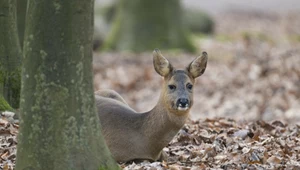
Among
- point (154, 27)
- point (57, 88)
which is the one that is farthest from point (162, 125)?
point (154, 27)

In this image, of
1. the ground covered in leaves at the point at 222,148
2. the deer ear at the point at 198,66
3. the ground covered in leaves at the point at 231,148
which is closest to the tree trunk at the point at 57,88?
the ground covered in leaves at the point at 222,148

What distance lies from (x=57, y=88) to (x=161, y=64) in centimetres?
172

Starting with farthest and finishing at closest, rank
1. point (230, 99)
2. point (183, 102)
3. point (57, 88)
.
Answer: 1. point (230, 99)
2. point (183, 102)
3. point (57, 88)

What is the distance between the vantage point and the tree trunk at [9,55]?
8070mm

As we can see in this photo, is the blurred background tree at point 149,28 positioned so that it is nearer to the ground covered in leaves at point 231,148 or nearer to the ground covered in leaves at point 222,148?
the ground covered in leaves at point 231,148

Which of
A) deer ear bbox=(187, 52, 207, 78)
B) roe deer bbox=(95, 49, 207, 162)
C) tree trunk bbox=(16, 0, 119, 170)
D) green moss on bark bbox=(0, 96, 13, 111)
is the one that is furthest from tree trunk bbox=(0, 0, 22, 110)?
tree trunk bbox=(16, 0, 119, 170)

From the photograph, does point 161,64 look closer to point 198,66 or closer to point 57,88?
point 198,66

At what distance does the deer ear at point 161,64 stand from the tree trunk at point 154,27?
1233 cm

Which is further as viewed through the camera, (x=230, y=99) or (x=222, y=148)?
(x=230, y=99)

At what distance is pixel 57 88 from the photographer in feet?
18.9

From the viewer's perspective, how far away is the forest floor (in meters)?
7.09

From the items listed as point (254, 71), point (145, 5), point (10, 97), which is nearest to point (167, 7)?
point (145, 5)

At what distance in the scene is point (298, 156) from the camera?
282 inches

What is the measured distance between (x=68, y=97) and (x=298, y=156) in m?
2.53
